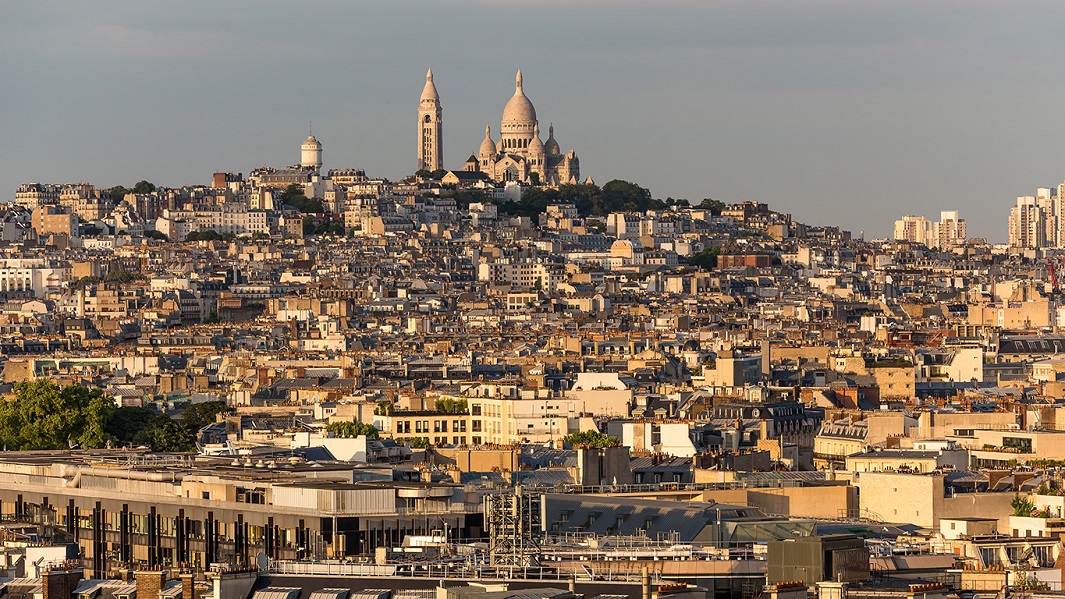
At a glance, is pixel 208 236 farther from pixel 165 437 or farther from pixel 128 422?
pixel 165 437

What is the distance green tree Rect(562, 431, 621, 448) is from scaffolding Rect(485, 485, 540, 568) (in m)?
27.2

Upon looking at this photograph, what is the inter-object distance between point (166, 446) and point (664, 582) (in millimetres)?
37343

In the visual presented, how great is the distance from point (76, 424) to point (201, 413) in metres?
12.7

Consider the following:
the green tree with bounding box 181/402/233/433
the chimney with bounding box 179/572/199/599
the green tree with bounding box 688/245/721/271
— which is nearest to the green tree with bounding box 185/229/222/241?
the green tree with bounding box 688/245/721/271

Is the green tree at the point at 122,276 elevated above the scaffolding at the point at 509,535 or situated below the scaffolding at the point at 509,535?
above

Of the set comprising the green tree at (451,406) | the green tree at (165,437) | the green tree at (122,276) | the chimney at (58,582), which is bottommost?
the green tree at (165,437)

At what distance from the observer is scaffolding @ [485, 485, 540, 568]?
24719mm

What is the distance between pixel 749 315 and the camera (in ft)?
487

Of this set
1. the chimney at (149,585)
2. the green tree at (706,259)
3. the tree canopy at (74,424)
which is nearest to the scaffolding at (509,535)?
the chimney at (149,585)

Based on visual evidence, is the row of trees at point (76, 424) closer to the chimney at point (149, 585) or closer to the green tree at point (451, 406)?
the green tree at point (451, 406)

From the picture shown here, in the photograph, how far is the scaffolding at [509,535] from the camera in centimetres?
2472

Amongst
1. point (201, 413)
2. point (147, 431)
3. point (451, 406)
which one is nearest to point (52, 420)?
point (147, 431)

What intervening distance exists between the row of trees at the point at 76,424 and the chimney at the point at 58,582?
33.8 meters

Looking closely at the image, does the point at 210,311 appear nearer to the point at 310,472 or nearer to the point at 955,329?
the point at 955,329
